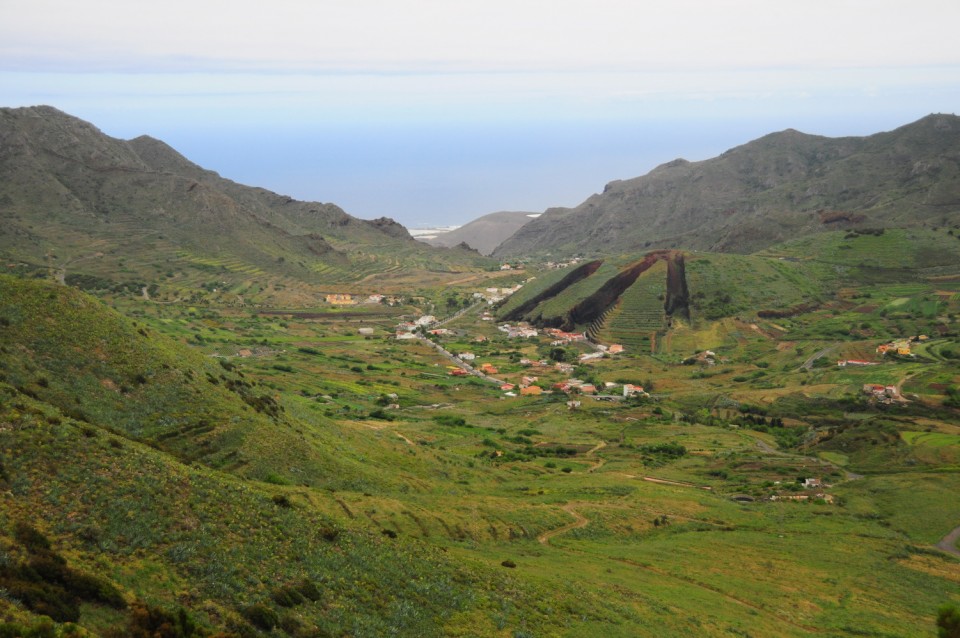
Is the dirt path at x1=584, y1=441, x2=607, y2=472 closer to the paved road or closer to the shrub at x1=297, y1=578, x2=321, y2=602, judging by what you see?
the paved road

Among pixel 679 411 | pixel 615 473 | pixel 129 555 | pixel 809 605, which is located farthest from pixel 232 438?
pixel 679 411

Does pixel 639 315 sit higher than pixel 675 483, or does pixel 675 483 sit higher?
pixel 639 315

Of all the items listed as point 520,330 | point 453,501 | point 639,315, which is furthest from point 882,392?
point 520,330

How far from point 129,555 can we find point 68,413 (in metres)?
14.1

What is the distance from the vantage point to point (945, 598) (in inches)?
1754

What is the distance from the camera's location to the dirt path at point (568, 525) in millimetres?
46250

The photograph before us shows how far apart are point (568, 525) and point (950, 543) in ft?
96.7

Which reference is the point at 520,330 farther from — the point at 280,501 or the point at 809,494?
the point at 280,501

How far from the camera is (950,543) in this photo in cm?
5456

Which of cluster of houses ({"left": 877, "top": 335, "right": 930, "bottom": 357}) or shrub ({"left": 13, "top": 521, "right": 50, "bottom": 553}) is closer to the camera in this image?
shrub ({"left": 13, "top": 521, "right": 50, "bottom": 553})

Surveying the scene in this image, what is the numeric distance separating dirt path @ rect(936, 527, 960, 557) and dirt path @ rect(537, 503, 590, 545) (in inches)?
1051

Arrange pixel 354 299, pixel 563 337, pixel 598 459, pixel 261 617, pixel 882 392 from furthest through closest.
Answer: pixel 354 299 < pixel 563 337 < pixel 882 392 < pixel 598 459 < pixel 261 617

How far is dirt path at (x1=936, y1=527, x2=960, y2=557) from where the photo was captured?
2093 inches

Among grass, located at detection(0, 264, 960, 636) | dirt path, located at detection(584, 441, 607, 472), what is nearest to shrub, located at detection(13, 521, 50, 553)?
grass, located at detection(0, 264, 960, 636)
